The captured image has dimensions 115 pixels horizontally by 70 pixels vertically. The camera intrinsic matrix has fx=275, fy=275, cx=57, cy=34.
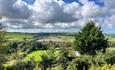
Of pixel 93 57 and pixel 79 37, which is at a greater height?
pixel 79 37

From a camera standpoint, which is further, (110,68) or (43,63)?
(43,63)

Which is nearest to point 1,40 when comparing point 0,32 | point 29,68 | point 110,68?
point 0,32

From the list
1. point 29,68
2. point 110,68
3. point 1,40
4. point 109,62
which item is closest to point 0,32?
point 1,40

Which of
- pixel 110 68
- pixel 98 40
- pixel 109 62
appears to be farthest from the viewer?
pixel 98 40

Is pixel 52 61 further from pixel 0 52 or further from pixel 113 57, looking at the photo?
pixel 0 52

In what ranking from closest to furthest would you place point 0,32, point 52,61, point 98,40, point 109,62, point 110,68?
point 0,32 < point 110,68 < point 109,62 < point 98,40 < point 52,61

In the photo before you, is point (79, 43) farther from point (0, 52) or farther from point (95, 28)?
point (0, 52)
